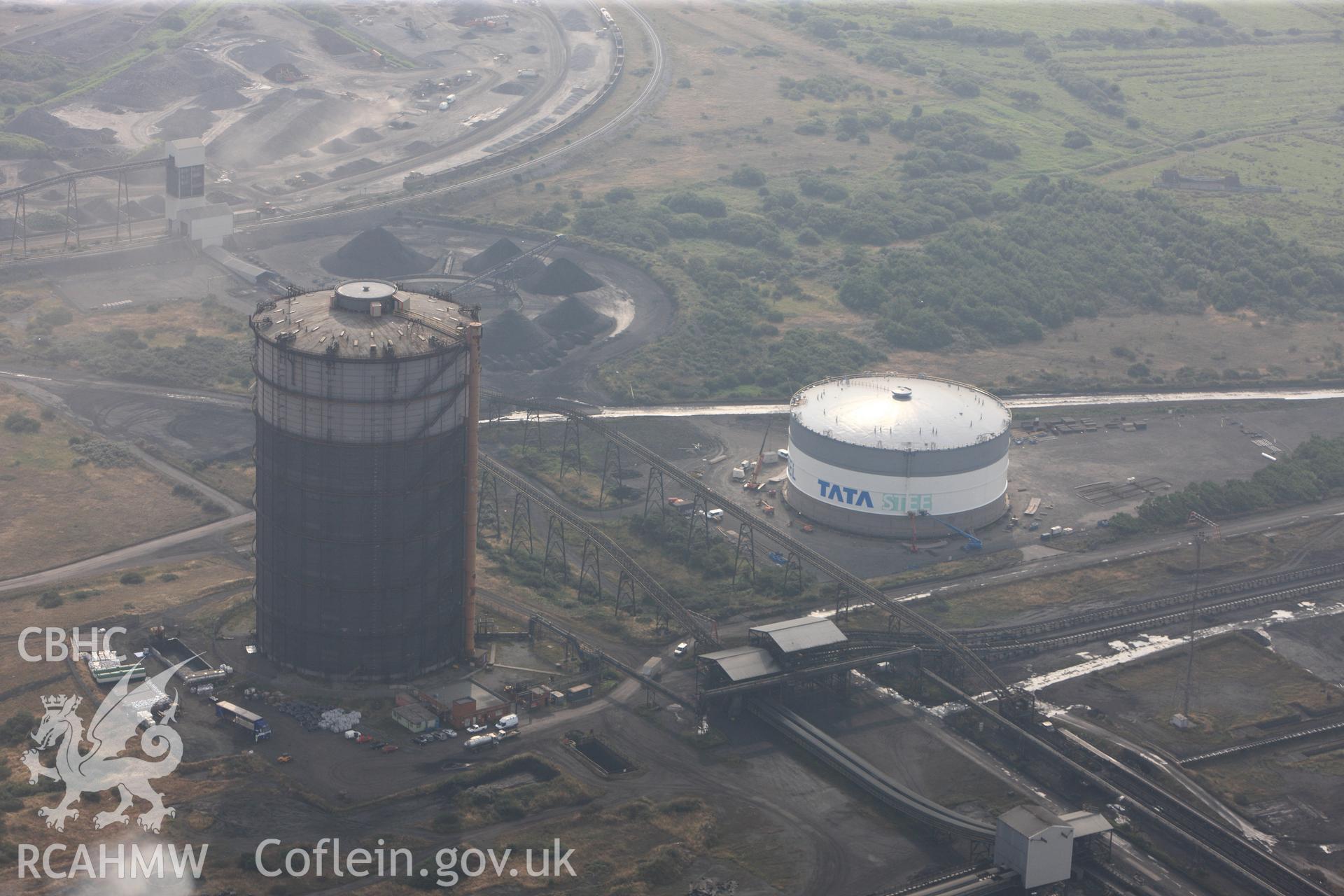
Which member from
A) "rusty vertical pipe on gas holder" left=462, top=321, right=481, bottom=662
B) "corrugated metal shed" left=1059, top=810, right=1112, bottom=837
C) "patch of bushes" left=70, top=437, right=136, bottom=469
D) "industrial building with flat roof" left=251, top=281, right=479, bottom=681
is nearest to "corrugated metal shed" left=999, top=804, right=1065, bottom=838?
"corrugated metal shed" left=1059, top=810, right=1112, bottom=837

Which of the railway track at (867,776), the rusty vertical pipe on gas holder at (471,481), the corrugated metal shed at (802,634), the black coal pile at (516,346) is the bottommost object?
the black coal pile at (516,346)

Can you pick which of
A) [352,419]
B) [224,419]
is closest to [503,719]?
[352,419]

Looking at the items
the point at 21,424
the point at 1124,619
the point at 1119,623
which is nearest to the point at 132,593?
the point at 21,424

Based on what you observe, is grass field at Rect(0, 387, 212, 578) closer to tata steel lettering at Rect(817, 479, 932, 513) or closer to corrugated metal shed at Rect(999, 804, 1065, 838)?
tata steel lettering at Rect(817, 479, 932, 513)

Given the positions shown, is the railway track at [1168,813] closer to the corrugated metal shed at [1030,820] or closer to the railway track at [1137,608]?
the corrugated metal shed at [1030,820]

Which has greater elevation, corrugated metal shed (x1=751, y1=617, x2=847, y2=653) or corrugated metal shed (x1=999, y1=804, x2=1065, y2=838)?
corrugated metal shed (x1=999, y1=804, x2=1065, y2=838)

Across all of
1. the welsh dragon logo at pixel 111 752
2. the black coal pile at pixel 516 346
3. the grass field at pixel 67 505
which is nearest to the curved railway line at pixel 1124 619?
the welsh dragon logo at pixel 111 752
